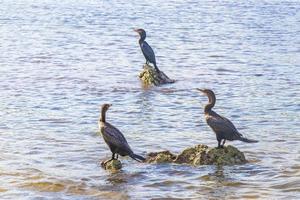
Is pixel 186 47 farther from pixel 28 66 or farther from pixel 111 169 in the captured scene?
pixel 111 169

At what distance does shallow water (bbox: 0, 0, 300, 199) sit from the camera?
13.8 metres

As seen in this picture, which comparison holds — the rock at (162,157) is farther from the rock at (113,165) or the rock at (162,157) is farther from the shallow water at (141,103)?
the rock at (113,165)

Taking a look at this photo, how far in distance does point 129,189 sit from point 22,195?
1948 millimetres

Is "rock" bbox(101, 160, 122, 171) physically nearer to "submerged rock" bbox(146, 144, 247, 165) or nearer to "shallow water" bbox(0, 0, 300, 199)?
"shallow water" bbox(0, 0, 300, 199)

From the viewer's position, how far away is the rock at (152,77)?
25.2m

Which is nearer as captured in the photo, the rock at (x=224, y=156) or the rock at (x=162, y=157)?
the rock at (x=224, y=156)

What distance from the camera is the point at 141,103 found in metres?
22.1

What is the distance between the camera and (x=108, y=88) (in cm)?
2447

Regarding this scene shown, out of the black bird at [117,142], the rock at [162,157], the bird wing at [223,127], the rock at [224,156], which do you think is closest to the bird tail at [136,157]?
the black bird at [117,142]

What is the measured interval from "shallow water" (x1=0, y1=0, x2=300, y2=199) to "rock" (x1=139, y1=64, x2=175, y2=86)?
50cm

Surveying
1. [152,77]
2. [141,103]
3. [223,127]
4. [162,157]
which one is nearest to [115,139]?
[162,157]

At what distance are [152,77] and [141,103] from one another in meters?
3.31

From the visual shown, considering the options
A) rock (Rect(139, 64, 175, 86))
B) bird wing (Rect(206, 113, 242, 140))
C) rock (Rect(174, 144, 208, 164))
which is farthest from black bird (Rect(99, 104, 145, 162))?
rock (Rect(139, 64, 175, 86))

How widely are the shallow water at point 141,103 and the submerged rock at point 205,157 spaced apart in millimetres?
223
